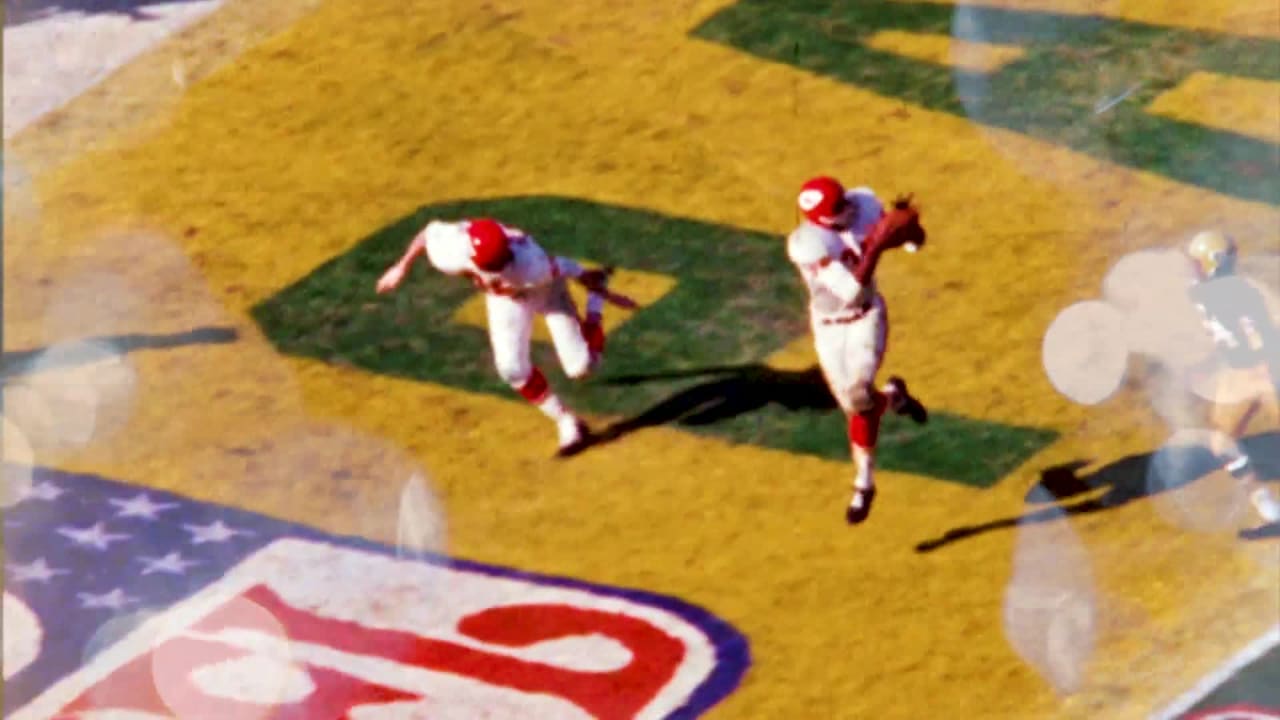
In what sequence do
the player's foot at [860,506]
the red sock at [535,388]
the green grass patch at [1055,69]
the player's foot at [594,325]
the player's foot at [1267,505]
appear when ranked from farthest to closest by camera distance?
the green grass patch at [1055,69] < the player's foot at [594,325] < the red sock at [535,388] < the player's foot at [860,506] < the player's foot at [1267,505]

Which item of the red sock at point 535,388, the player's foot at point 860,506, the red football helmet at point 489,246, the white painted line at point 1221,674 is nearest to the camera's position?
the white painted line at point 1221,674

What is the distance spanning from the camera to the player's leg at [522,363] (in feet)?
32.4

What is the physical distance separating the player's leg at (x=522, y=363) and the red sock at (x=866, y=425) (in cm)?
153

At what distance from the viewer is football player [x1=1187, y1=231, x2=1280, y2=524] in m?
9.28

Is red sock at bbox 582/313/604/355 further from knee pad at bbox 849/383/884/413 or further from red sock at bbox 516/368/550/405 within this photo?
knee pad at bbox 849/383/884/413

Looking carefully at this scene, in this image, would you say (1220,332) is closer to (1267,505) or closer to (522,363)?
(1267,505)

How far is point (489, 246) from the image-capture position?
955 cm

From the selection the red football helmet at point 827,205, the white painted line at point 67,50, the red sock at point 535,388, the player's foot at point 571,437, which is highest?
the white painted line at point 67,50

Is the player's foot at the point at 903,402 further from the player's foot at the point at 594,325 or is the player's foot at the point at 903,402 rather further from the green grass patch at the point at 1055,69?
the green grass patch at the point at 1055,69

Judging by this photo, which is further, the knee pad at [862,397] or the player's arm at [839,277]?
the knee pad at [862,397]

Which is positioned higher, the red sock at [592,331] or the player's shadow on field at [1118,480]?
the red sock at [592,331]

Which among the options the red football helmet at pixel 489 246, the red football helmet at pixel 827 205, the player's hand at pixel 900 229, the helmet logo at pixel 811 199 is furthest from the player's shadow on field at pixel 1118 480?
the red football helmet at pixel 489 246

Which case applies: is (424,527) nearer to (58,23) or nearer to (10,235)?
(10,235)

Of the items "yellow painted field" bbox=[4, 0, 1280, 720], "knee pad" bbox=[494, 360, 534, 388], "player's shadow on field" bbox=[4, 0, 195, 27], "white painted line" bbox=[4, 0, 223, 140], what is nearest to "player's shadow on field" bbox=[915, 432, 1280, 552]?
"yellow painted field" bbox=[4, 0, 1280, 720]
